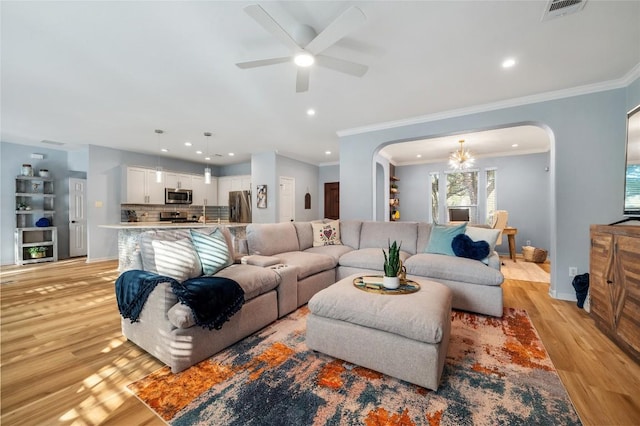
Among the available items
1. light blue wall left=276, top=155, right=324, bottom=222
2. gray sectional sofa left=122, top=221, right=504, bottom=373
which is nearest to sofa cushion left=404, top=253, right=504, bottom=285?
gray sectional sofa left=122, top=221, right=504, bottom=373

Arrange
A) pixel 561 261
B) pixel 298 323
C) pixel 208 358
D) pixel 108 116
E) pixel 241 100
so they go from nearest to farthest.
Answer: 1. pixel 208 358
2. pixel 298 323
3. pixel 561 261
4. pixel 241 100
5. pixel 108 116

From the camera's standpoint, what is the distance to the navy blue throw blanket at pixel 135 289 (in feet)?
6.25

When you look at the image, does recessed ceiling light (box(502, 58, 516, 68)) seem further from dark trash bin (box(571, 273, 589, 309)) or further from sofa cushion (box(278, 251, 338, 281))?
sofa cushion (box(278, 251, 338, 281))

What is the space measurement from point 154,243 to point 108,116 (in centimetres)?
335

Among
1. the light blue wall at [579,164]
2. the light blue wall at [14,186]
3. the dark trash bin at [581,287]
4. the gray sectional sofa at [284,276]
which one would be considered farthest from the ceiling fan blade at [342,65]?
the light blue wall at [14,186]

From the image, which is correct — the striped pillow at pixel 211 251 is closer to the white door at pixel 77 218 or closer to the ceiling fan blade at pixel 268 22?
the ceiling fan blade at pixel 268 22

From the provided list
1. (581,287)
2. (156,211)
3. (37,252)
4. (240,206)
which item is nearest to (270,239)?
(581,287)

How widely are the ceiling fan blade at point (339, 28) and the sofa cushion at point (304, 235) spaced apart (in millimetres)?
2480

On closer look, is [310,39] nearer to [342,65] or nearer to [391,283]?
[342,65]

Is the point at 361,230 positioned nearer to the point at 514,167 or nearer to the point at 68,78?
the point at 68,78

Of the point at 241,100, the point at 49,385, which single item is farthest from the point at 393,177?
the point at 49,385

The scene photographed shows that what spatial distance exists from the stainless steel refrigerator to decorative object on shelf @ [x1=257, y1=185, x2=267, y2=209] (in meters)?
0.61

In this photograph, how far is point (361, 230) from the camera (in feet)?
13.8

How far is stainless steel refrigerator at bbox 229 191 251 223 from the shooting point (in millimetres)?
7254
